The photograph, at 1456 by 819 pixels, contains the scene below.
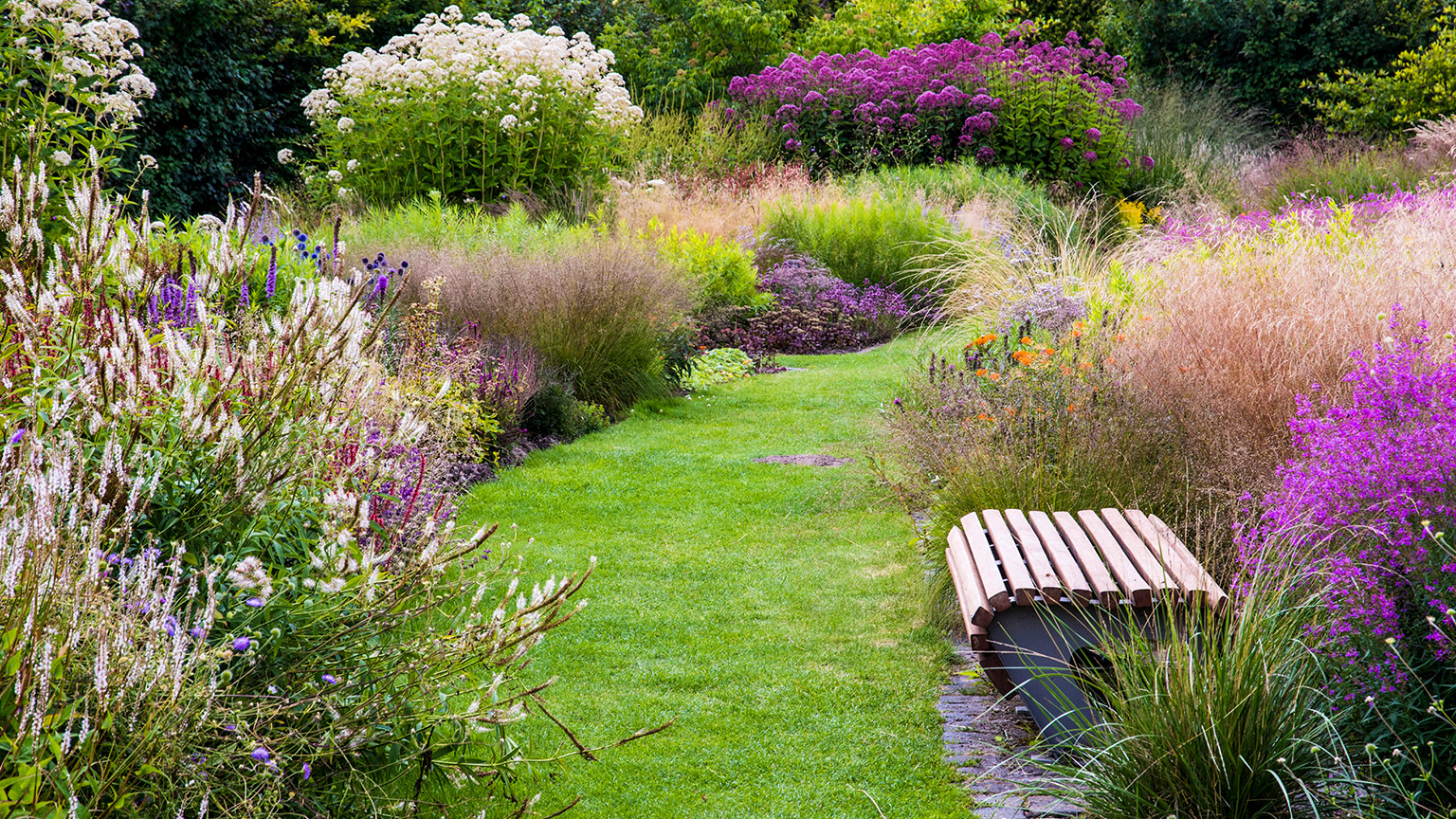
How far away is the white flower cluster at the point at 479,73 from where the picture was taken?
→ 10.9m

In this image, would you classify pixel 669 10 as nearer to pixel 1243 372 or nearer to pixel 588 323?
pixel 588 323

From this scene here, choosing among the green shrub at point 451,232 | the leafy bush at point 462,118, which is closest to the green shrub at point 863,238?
the leafy bush at point 462,118

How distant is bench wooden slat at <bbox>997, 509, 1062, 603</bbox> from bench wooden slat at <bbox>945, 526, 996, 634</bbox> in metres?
0.16

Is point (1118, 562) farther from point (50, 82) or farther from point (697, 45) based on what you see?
point (697, 45)

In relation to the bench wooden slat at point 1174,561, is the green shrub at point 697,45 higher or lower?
higher

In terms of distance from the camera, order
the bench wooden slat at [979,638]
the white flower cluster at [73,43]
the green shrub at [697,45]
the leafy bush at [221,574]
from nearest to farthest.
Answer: the leafy bush at [221,574] < the bench wooden slat at [979,638] < the white flower cluster at [73,43] < the green shrub at [697,45]

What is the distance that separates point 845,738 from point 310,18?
49.4 ft

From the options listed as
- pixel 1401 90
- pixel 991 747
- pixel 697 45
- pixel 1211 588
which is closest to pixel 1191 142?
pixel 1401 90

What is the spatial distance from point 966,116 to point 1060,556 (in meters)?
15.1

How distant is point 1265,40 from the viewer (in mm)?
22422

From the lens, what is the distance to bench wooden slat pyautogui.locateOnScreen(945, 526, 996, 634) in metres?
3.18

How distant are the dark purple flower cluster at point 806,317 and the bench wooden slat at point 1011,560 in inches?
276

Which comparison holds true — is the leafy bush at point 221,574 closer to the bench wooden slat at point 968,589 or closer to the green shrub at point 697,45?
the bench wooden slat at point 968,589

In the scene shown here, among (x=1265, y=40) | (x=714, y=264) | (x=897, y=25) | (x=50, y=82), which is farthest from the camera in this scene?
(x=897, y=25)
